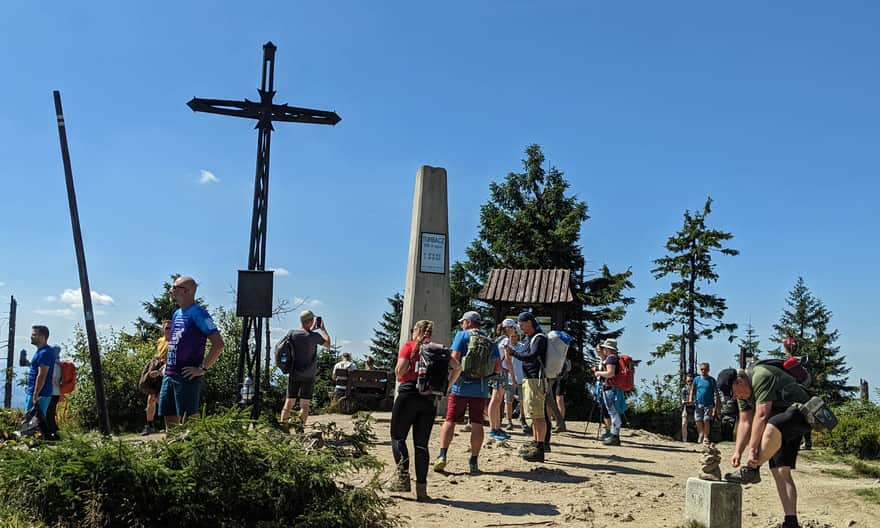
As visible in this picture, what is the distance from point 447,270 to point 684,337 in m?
15.2

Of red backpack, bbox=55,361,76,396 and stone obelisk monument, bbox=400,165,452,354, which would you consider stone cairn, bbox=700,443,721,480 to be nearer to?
red backpack, bbox=55,361,76,396

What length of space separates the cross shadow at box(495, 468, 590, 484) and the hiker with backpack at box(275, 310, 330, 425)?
3022 mm

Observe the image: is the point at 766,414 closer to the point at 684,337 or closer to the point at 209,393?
the point at 209,393

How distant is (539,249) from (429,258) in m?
14.6

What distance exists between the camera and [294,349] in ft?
32.9

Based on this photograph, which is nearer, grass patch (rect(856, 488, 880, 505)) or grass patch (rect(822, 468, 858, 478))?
grass patch (rect(856, 488, 880, 505))

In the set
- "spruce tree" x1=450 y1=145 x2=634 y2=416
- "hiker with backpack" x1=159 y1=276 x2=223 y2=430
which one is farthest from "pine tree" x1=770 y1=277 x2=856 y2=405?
"hiker with backpack" x1=159 y1=276 x2=223 y2=430

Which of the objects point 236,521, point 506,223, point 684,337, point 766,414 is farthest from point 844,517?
point 506,223

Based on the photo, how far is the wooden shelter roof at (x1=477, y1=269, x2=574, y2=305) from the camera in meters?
16.3

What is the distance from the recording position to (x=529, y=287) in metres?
16.7

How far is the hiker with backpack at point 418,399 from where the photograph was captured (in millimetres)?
6754

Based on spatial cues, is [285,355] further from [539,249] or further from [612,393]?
[539,249]

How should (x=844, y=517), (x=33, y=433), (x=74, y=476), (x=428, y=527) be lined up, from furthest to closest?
(x=33, y=433) < (x=844, y=517) < (x=428, y=527) < (x=74, y=476)

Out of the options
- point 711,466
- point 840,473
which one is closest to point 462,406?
point 711,466
